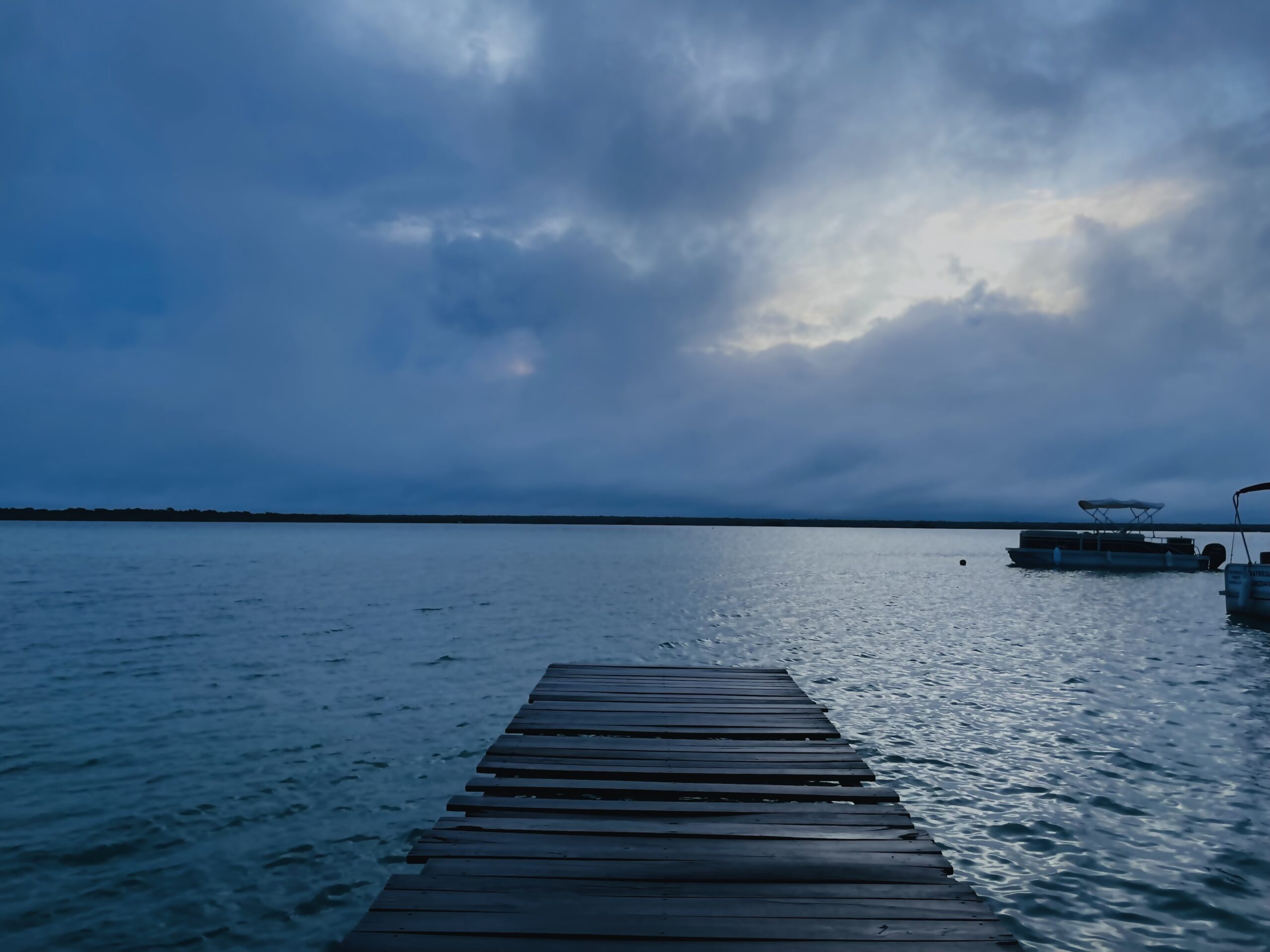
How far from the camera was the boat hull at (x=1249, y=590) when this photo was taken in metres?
34.8

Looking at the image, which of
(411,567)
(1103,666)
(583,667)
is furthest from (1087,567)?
(583,667)

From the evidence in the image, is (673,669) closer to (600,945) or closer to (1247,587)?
(600,945)

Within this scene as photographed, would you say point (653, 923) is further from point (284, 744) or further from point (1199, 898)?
point (284, 744)

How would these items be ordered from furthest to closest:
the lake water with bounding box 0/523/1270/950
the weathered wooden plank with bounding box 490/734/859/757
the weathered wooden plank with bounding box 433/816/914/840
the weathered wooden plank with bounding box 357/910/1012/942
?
1. the weathered wooden plank with bounding box 490/734/859/757
2. the lake water with bounding box 0/523/1270/950
3. the weathered wooden plank with bounding box 433/816/914/840
4. the weathered wooden plank with bounding box 357/910/1012/942

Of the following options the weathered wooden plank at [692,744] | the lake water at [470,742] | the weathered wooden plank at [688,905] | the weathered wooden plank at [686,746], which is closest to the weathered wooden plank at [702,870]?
the weathered wooden plank at [688,905]

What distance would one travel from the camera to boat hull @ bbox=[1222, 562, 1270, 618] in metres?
34.8

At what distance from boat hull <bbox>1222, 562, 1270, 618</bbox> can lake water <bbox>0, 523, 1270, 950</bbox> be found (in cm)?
199

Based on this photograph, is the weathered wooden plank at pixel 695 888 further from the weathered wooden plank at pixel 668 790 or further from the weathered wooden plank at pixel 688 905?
the weathered wooden plank at pixel 668 790

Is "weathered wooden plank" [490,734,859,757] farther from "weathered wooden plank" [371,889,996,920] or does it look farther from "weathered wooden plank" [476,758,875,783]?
"weathered wooden plank" [371,889,996,920]

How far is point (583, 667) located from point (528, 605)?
83.5 ft

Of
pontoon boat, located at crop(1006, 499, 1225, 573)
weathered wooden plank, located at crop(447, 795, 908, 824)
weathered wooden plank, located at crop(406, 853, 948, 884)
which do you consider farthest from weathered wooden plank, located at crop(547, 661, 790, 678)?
pontoon boat, located at crop(1006, 499, 1225, 573)

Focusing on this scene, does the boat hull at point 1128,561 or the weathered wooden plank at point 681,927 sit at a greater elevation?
the weathered wooden plank at point 681,927

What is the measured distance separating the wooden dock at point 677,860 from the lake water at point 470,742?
2773mm

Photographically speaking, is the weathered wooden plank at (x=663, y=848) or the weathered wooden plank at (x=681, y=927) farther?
the weathered wooden plank at (x=663, y=848)
